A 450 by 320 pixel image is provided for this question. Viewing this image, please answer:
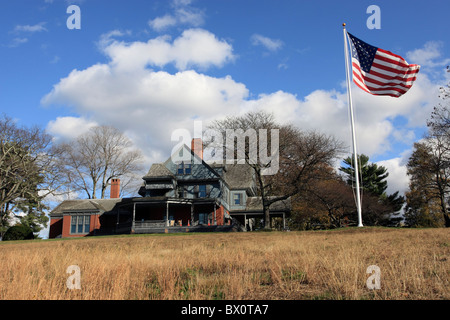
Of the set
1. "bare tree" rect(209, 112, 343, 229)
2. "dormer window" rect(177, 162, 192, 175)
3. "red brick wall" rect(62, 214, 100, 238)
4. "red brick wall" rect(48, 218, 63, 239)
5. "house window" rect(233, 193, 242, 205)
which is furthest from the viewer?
"red brick wall" rect(48, 218, 63, 239)

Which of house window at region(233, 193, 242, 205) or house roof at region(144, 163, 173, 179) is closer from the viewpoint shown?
house roof at region(144, 163, 173, 179)

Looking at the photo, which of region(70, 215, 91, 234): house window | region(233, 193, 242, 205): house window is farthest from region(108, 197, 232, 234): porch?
region(70, 215, 91, 234): house window

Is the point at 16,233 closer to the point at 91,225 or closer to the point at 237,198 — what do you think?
the point at 91,225

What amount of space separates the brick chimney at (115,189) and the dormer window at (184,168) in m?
11.1

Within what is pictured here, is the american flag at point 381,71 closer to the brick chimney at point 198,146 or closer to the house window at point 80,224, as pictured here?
the brick chimney at point 198,146

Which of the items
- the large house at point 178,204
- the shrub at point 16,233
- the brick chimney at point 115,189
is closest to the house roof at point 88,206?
the large house at point 178,204

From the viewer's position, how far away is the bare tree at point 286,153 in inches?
1263

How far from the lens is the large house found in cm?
3797

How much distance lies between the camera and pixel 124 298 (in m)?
5.15

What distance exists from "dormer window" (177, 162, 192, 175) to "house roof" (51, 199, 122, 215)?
31.4 feet

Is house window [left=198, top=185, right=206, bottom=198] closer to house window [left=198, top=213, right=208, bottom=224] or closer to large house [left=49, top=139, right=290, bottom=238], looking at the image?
large house [left=49, top=139, right=290, bottom=238]

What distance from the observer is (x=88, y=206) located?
42000 mm
